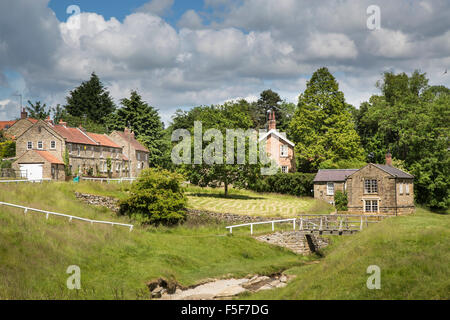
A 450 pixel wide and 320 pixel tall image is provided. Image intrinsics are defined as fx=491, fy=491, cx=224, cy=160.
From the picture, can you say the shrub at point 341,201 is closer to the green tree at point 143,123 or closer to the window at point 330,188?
the window at point 330,188

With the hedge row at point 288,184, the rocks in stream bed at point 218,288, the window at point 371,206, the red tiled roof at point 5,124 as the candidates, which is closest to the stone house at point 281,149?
the hedge row at point 288,184

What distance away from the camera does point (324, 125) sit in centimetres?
7162

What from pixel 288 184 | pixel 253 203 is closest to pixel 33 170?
pixel 253 203

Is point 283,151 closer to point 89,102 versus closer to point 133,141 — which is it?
point 133,141

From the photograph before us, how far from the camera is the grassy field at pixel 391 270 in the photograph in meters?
20.5

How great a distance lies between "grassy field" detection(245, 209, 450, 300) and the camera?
2048cm

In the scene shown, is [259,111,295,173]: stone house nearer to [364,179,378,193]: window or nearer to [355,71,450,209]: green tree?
[355,71,450,209]: green tree

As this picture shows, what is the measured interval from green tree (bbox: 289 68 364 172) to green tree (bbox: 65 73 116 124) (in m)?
55.8

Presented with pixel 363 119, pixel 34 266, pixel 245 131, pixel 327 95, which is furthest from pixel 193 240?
pixel 363 119

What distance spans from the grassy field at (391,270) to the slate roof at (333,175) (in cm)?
3216

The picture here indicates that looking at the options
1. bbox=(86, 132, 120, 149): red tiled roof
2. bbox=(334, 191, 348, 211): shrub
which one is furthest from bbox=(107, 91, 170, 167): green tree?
bbox=(334, 191, 348, 211): shrub
